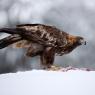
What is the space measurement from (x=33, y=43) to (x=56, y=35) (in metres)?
0.16

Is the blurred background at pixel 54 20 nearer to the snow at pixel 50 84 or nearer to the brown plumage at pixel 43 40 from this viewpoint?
the brown plumage at pixel 43 40

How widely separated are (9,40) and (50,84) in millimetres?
721

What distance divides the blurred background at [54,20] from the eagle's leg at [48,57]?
100mm

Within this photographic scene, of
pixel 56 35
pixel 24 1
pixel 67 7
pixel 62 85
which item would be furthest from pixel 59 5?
pixel 62 85

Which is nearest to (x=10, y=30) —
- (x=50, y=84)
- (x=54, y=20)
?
(x=54, y=20)

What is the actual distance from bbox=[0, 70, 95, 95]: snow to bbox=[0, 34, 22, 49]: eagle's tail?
49 centimetres

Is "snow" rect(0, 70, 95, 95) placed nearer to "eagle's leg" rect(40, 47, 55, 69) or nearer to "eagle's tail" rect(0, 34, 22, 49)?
"eagle's leg" rect(40, 47, 55, 69)

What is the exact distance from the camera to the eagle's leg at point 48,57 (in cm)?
216

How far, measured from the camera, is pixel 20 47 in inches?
90.0

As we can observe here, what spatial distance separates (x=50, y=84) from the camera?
1.65 metres

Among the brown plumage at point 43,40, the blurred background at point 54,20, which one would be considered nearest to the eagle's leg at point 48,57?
the brown plumage at point 43,40

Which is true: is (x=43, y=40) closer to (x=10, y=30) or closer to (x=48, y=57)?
(x=48, y=57)

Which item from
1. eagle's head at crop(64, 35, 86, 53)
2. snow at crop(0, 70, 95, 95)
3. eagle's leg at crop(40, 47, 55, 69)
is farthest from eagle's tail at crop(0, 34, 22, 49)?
snow at crop(0, 70, 95, 95)

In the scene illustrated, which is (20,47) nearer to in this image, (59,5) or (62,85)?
(59,5)
